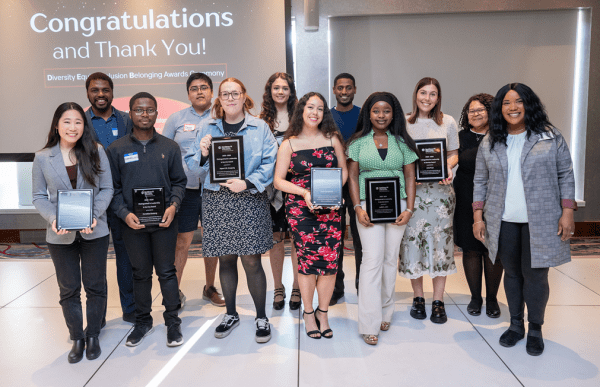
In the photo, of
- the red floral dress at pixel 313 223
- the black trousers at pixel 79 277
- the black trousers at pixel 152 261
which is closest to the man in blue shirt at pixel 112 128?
the black trousers at pixel 152 261

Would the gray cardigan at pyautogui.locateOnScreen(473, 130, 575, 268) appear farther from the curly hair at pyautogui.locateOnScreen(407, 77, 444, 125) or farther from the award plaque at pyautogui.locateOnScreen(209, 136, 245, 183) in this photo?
the award plaque at pyautogui.locateOnScreen(209, 136, 245, 183)

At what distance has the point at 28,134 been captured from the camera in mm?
5383

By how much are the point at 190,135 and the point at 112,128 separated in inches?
21.6

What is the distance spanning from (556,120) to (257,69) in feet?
12.3

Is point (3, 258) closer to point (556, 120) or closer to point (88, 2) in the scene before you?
point (88, 2)

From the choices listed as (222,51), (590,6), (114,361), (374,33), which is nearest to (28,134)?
(222,51)

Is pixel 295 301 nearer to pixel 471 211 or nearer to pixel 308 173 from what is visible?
pixel 308 173

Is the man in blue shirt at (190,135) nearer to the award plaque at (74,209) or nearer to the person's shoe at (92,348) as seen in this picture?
the person's shoe at (92,348)

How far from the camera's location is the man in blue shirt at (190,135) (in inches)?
133

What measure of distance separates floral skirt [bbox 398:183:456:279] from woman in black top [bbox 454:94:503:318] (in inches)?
6.9

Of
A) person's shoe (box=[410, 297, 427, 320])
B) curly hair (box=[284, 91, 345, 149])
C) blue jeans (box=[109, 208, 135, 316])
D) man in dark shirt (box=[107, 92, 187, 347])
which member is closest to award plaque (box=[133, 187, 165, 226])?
man in dark shirt (box=[107, 92, 187, 347])

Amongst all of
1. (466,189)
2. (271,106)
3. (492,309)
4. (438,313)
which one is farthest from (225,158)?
(492,309)

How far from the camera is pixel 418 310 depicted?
3193 mm

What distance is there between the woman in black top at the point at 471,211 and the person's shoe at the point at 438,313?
27 centimetres
